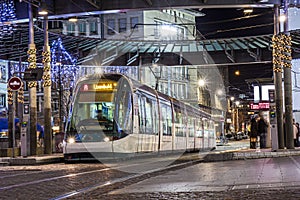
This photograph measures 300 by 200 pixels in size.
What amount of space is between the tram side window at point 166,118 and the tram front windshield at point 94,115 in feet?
19.7

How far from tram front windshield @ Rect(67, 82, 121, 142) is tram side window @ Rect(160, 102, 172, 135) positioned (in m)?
6.00

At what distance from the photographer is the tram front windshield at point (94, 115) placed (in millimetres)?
21625

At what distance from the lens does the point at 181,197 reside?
986 cm

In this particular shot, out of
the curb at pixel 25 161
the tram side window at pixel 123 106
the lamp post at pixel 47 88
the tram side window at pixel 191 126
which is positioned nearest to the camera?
the tram side window at pixel 123 106

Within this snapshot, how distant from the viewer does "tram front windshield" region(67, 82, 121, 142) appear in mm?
21625

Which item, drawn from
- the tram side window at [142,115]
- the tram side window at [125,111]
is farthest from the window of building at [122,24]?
the tram side window at [125,111]

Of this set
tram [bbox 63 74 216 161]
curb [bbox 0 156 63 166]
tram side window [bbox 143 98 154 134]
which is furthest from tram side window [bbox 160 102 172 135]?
curb [bbox 0 156 63 166]

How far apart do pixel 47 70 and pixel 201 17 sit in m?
63.7

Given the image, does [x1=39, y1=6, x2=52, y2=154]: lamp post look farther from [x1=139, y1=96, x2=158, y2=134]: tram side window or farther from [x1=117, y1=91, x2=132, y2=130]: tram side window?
[x1=117, y1=91, x2=132, y2=130]: tram side window

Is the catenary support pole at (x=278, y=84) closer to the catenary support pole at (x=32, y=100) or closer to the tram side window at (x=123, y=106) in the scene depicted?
the tram side window at (x=123, y=106)

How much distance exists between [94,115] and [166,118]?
23.5 feet

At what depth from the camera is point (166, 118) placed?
1121 inches

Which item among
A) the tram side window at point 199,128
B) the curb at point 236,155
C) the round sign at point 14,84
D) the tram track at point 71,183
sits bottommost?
the tram track at point 71,183

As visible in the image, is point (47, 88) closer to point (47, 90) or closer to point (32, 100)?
point (47, 90)
